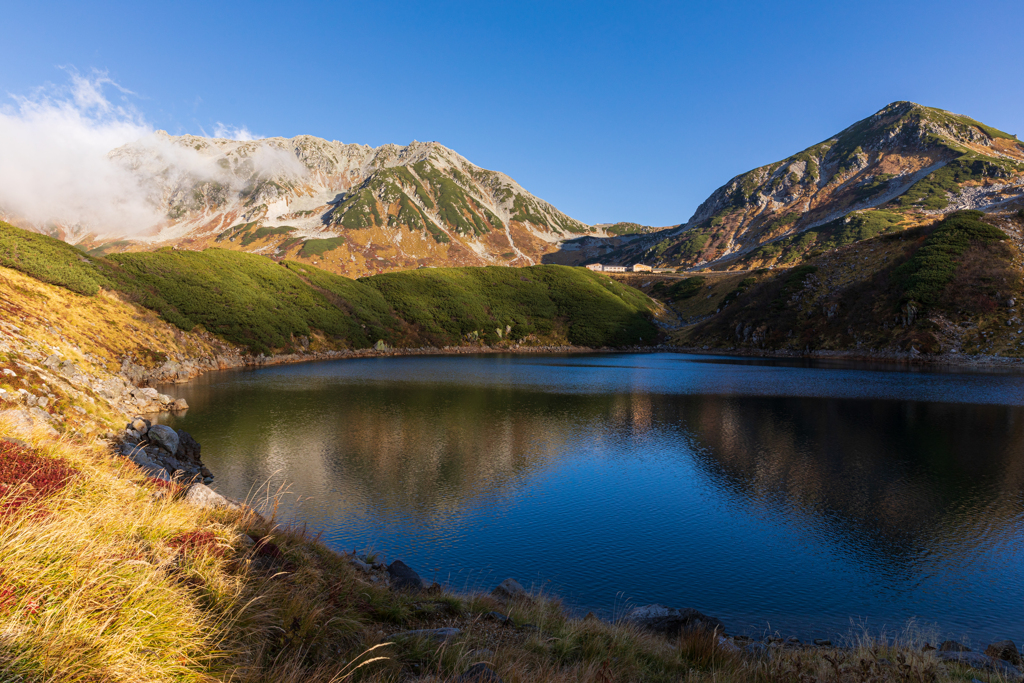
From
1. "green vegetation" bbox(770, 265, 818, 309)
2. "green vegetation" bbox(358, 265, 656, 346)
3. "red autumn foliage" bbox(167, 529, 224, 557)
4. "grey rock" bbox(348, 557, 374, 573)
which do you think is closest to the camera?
"red autumn foliage" bbox(167, 529, 224, 557)

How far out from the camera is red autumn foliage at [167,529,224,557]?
7.35m

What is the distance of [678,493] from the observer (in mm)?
23797

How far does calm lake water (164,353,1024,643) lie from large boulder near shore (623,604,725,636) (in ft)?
5.50

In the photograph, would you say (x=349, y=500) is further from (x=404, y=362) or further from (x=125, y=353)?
(x=404, y=362)

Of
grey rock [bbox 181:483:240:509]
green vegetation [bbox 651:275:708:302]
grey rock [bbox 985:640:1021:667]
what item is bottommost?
grey rock [bbox 985:640:1021:667]

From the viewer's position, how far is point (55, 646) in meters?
4.32

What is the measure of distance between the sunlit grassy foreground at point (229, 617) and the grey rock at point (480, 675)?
19 centimetres

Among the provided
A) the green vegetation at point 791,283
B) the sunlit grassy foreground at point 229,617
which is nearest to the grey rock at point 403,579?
the sunlit grassy foreground at point 229,617

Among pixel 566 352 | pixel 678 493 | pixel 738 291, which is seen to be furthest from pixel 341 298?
pixel 738 291

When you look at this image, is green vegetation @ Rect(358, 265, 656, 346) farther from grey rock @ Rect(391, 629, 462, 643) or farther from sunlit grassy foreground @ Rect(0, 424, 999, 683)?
grey rock @ Rect(391, 629, 462, 643)

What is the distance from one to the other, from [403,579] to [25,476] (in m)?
8.34

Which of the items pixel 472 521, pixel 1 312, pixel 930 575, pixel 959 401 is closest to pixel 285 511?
pixel 472 521

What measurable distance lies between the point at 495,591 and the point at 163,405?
3588cm

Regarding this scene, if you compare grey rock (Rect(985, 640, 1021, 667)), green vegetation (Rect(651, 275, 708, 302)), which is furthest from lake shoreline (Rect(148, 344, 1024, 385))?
grey rock (Rect(985, 640, 1021, 667))
